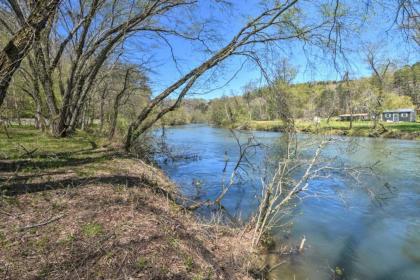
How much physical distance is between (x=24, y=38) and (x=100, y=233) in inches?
116

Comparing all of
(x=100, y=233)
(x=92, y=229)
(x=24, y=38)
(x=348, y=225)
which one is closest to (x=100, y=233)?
(x=100, y=233)

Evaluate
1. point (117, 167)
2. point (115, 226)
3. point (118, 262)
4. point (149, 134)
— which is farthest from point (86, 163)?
point (149, 134)

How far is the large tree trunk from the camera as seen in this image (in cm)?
440

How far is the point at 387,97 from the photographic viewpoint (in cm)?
4334

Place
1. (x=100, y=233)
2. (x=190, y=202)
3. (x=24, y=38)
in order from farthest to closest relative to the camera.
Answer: (x=190, y=202) → (x=24, y=38) → (x=100, y=233)

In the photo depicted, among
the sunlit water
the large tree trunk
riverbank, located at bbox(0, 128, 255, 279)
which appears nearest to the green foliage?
riverbank, located at bbox(0, 128, 255, 279)

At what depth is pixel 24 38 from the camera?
4.52 m

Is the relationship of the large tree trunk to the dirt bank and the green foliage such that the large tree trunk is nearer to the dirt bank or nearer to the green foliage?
the dirt bank

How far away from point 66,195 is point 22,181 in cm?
112

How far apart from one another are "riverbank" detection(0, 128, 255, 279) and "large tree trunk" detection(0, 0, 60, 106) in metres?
1.93

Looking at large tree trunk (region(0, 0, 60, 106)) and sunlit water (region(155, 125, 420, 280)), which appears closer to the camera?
large tree trunk (region(0, 0, 60, 106))

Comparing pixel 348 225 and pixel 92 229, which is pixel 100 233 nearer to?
pixel 92 229

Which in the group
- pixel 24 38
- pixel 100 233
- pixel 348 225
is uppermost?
pixel 24 38

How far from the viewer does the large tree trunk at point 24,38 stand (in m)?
4.40
